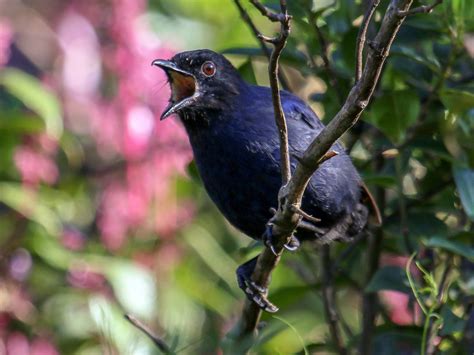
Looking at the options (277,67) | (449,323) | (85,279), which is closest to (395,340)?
(449,323)

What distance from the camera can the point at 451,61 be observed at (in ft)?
11.3

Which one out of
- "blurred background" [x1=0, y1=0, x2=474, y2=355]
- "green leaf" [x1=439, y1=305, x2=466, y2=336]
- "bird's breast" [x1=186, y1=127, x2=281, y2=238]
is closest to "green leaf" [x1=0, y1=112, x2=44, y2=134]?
"blurred background" [x1=0, y1=0, x2=474, y2=355]

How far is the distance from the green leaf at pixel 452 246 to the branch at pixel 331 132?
0.53m

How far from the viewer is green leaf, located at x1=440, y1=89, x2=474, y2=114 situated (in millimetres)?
3332

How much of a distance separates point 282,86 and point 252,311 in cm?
124

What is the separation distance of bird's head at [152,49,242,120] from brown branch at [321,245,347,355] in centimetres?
68

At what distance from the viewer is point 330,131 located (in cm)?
259

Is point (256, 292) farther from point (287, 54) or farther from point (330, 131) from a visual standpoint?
point (330, 131)

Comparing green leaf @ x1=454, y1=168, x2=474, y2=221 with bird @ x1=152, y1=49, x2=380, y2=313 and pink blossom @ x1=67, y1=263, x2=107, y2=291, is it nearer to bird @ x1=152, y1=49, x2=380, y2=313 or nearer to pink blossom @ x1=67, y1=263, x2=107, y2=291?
bird @ x1=152, y1=49, x2=380, y2=313

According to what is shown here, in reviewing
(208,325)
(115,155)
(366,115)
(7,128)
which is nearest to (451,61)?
(366,115)

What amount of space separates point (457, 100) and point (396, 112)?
220 millimetres

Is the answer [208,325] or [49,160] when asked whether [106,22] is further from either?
[208,325]

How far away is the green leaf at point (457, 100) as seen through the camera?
3.33 metres

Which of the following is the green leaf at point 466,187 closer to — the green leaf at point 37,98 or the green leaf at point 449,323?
the green leaf at point 449,323
